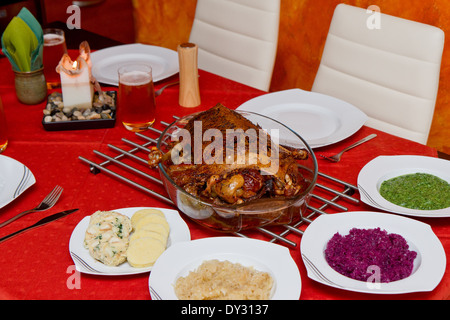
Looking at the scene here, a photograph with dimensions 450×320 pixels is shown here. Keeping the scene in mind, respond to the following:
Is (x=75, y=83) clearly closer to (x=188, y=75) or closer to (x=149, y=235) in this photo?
(x=188, y=75)

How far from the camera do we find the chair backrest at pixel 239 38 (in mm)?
2123

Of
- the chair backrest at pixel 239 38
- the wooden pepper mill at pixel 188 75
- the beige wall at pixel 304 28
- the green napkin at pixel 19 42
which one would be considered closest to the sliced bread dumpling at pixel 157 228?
the wooden pepper mill at pixel 188 75

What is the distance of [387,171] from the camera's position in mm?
1281

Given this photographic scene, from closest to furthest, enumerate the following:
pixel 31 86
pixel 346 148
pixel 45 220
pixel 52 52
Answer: pixel 45 220 → pixel 346 148 → pixel 31 86 → pixel 52 52

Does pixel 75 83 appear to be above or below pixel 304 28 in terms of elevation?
above

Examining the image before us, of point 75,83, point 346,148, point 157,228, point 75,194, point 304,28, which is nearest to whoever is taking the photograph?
point 157,228

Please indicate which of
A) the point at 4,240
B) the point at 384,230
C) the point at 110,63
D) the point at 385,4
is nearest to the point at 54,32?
the point at 110,63

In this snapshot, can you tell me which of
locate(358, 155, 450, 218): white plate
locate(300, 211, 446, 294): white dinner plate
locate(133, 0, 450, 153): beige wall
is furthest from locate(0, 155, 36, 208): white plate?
locate(133, 0, 450, 153): beige wall

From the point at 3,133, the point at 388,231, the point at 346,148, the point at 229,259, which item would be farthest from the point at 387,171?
the point at 3,133

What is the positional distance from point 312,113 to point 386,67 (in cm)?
40

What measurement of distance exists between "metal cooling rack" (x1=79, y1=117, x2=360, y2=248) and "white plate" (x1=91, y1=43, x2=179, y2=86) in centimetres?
46

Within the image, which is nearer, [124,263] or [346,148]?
[124,263]

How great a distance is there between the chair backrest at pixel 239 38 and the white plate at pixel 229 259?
49.8 inches

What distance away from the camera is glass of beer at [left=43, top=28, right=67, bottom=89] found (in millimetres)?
1730
